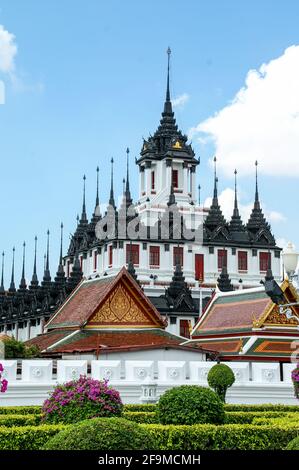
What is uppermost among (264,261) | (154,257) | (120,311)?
(264,261)

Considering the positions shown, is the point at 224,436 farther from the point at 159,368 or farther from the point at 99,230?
the point at 99,230

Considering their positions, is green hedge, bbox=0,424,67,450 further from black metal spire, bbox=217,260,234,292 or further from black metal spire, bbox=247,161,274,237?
black metal spire, bbox=247,161,274,237

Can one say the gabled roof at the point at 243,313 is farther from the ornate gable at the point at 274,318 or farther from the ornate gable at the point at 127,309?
the ornate gable at the point at 127,309

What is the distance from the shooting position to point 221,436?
51.5 feet

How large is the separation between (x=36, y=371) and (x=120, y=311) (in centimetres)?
1044

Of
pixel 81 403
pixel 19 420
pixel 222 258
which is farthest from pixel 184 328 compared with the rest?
pixel 81 403

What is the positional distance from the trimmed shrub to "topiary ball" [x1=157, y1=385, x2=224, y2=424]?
1.01m

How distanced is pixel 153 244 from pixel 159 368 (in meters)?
47.8

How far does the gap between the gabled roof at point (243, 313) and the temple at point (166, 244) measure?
29657mm

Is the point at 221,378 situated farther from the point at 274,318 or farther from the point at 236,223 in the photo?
the point at 236,223

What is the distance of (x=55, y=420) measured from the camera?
16328 millimetres

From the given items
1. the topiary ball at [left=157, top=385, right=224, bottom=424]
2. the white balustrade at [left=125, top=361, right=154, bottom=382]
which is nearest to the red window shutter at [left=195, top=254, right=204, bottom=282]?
the white balustrade at [left=125, top=361, right=154, bottom=382]

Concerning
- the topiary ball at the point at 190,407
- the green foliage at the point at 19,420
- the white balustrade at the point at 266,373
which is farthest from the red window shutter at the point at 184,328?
the topiary ball at the point at 190,407

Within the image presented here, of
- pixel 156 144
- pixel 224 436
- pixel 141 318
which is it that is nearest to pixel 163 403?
pixel 224 436
